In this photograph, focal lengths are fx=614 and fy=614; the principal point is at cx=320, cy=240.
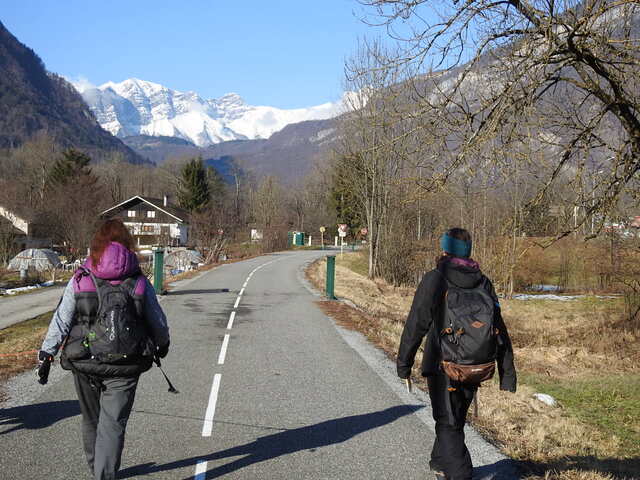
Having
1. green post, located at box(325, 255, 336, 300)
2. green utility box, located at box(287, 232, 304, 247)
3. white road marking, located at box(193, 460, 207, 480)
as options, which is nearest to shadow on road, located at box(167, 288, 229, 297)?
green post, located at box(325, 255, 336, 300)

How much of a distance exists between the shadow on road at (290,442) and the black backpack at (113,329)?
1228mm

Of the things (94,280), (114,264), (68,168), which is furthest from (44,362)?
(68,168)

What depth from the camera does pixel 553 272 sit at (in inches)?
1407

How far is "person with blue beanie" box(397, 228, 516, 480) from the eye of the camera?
4.42 metres

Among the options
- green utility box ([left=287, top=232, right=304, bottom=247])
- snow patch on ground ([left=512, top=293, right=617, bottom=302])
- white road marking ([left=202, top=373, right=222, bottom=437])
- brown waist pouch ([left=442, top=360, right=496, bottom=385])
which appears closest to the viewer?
brown waist pouch ([left=442, top=360, right=496, bottom=385])

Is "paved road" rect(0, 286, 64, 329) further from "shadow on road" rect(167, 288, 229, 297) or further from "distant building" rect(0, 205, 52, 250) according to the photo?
"distant building" rect(0, 205, 52, 250)

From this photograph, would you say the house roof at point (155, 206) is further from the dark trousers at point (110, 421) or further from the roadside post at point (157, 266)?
the dark trousers at point (110, 421)

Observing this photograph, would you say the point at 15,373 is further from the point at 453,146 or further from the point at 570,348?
the point at 570,348

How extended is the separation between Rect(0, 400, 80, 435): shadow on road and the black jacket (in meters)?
3.84

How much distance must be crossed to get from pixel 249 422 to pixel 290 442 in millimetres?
781

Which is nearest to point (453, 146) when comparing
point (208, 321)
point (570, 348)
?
point (208, 321)

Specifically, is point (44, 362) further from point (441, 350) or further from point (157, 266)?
point (157, 266)

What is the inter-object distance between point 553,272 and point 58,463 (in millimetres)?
34521

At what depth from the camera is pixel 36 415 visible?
21.0 ft
